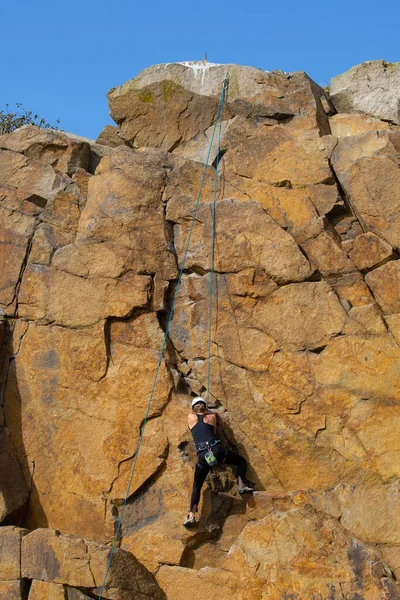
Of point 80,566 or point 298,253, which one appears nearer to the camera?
point 80,566

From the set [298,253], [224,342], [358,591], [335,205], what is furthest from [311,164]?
[358,591]

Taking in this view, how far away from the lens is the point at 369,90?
37.7 feet

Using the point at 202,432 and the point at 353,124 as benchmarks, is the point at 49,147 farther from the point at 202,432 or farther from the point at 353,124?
the point at 202,432

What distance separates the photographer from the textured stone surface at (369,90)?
11287 millimetres

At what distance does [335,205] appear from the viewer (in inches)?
397

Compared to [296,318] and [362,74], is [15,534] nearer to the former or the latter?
[296,318]

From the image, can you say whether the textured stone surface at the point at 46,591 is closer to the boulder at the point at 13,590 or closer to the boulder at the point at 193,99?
the boulder at the point at 13,590

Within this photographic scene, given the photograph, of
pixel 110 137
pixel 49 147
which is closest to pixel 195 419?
pixel 49 147

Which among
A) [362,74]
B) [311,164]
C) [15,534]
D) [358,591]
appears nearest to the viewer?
[358,591]

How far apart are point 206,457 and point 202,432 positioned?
1.17 ft

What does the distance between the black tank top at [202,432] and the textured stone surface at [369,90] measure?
5453mm

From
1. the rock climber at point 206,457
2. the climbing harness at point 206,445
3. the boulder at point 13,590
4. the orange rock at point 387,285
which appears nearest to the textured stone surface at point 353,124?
the orange rock at point 387,285

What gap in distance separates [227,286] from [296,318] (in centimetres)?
106

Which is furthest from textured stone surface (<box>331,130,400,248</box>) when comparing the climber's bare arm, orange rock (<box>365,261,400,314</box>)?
the climber's bare arm
